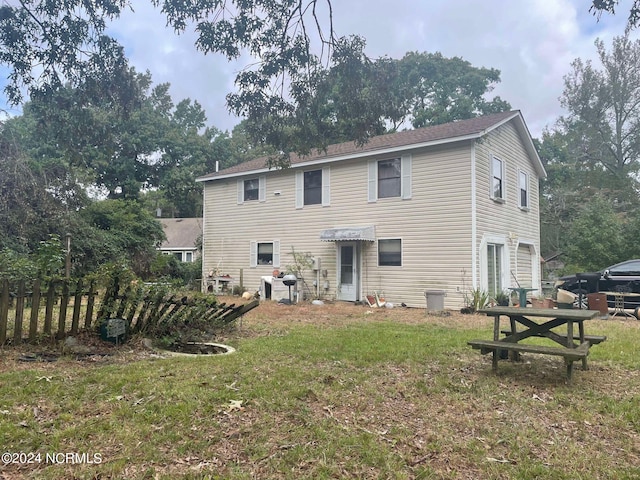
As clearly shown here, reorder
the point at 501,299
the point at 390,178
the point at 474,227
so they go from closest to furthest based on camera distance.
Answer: the point at 474,227 < the point at 501,299 < the point at 390,178

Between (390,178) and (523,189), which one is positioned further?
(523,189)

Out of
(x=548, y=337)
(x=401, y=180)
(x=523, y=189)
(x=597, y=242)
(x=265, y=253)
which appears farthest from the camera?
(x=597, y=242)

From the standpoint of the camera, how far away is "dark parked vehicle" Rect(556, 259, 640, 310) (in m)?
11.0

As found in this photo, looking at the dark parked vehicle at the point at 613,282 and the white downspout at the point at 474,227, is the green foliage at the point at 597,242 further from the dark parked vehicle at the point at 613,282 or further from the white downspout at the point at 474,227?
the white downspout at the point at 474,227

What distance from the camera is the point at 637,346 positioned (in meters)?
6.36

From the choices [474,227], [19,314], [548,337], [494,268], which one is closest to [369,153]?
[474,227]

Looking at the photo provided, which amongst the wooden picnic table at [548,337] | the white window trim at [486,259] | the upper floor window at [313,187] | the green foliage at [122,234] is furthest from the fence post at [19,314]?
Result: the green foliage at [122,234]

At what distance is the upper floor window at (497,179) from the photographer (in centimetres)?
1301

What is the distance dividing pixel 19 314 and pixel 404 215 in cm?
1030

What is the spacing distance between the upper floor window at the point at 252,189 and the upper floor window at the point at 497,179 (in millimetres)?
8153

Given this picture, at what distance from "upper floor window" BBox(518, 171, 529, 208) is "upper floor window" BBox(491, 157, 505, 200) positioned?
164 centimetres

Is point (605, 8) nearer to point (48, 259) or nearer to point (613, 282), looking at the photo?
point (48, 259)

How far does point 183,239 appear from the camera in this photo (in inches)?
1190

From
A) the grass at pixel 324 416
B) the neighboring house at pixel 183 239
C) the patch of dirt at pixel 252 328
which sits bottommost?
the grass at pixel 324 416
